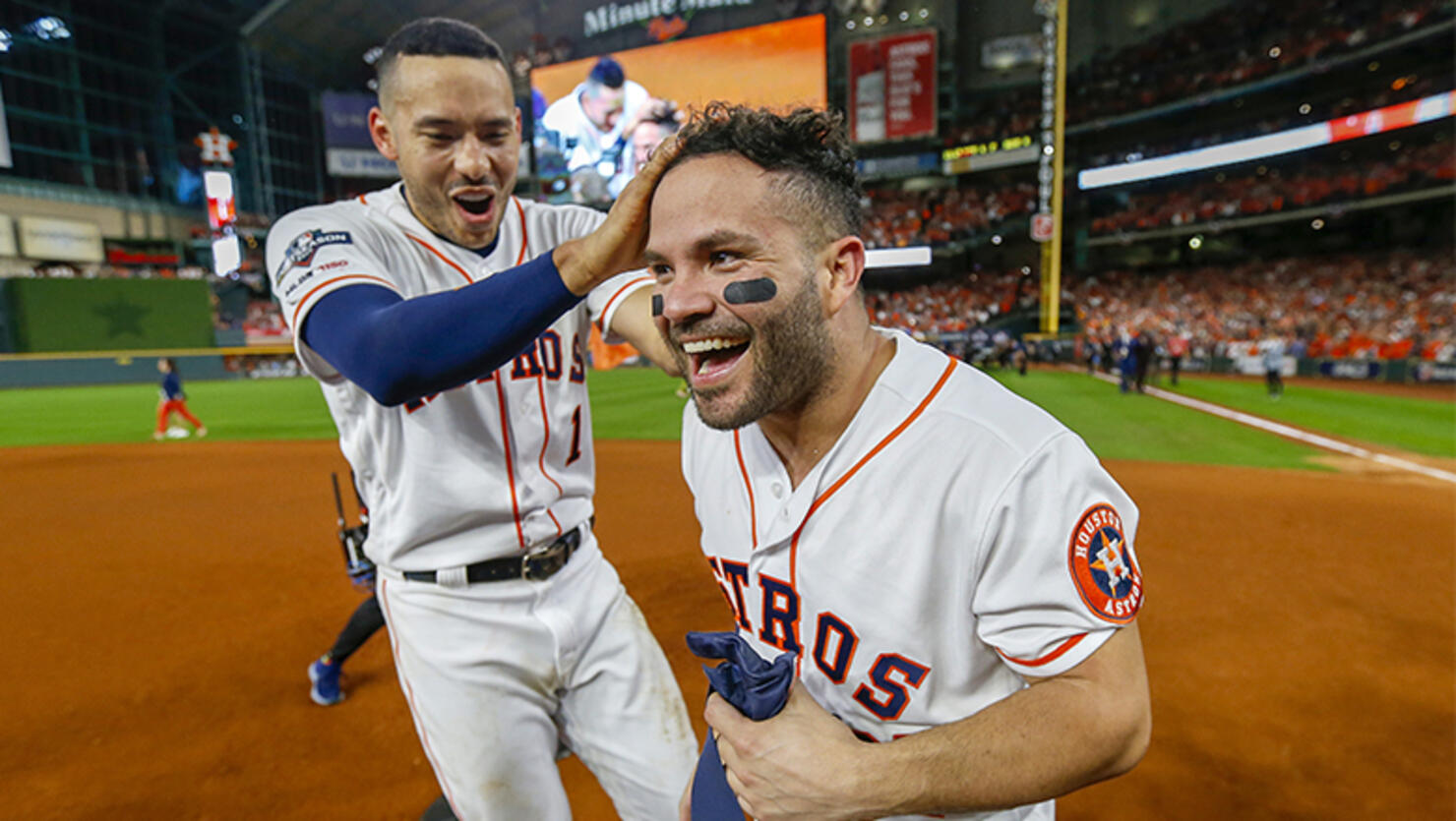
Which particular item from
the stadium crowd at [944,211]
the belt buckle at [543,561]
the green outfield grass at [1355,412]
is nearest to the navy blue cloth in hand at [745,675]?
the belt buckle at [543,561]

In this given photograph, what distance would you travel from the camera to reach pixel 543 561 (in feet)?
6.84

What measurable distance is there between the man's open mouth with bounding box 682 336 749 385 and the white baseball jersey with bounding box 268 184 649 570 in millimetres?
758

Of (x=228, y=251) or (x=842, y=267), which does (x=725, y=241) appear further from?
(x=228, y=251)

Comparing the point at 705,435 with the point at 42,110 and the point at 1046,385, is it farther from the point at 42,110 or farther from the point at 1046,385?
the point at 42,110

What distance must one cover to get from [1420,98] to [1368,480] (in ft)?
90.8

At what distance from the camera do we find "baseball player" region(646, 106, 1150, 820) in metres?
1.15

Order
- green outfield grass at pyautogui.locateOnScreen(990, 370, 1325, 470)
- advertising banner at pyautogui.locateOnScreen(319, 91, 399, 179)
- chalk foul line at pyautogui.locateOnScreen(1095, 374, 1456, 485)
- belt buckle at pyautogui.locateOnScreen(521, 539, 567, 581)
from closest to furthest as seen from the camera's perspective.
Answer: belt buckle at pyautogui.locateOnScreen(521, 539, 567, 581) → chalk foul line at pyautogui.locateOnScreen(1095, 374, 1456, 485) → green outfield grass at pyautogui.locateOnScreen(990, 370, 1325, 470) → advertising banner at pyautogui.locateOnScreen(319, 91, 399, 179)

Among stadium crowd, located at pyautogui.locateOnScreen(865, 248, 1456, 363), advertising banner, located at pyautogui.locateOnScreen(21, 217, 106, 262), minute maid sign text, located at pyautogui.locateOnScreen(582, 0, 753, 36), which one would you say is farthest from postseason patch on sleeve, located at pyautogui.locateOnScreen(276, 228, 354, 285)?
advertising banner, located at pyautogui.locateOnScreen(21, 217, 106, 262)

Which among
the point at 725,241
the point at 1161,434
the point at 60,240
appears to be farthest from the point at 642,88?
the point at 725,241

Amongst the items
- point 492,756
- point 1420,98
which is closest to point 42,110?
point 492,756

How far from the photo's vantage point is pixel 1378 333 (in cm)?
2277

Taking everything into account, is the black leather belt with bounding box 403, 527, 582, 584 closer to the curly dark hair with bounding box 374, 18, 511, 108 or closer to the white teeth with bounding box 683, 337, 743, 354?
the white teeth with bounding box 683, 337, 743, 354

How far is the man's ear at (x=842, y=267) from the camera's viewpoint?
5.02 feet

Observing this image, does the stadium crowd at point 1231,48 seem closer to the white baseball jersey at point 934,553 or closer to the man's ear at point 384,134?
the white baseball jersey at point 934,553
